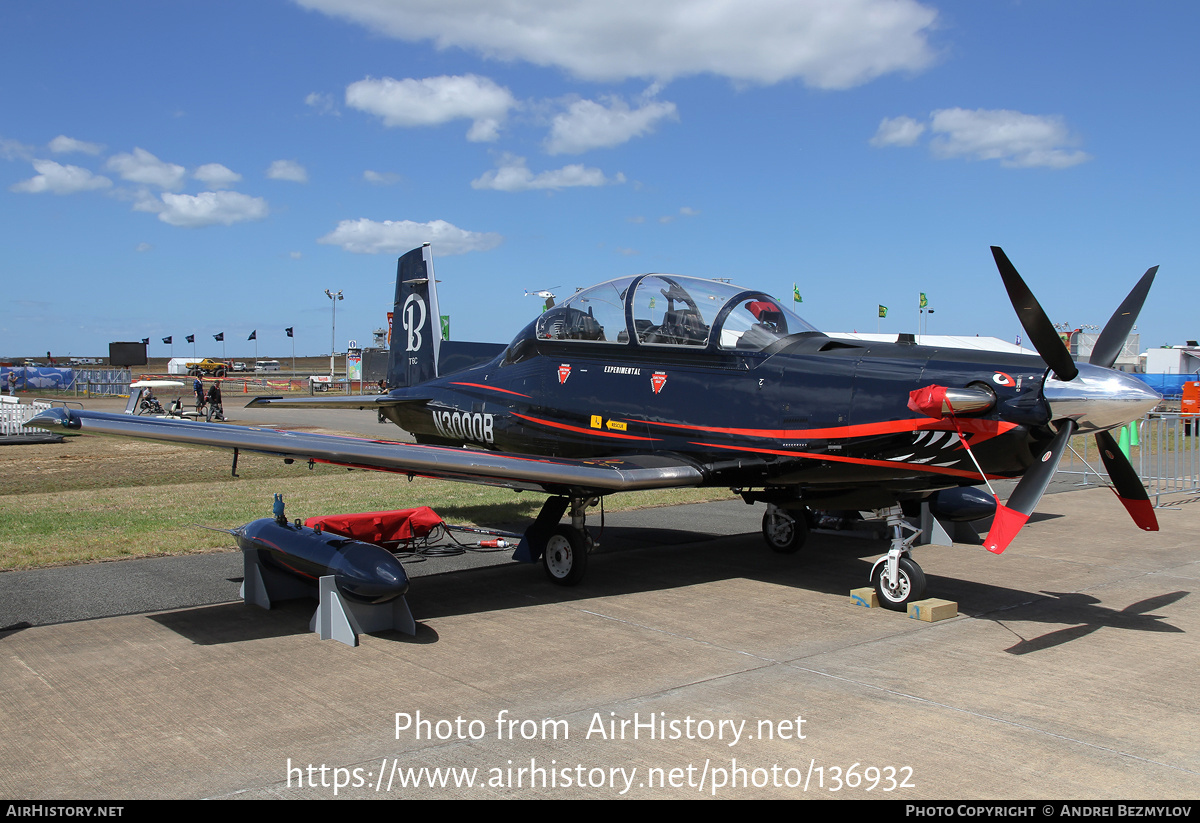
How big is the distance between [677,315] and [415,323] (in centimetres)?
584

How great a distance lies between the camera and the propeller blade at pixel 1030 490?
5594 mm

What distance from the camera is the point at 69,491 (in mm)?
14242

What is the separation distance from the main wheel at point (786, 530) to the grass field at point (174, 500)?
338cm

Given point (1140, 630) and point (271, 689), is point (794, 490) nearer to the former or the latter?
point (1140, 630)

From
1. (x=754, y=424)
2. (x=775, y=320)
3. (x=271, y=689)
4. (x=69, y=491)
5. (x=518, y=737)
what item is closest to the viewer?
(x=518, y=737)

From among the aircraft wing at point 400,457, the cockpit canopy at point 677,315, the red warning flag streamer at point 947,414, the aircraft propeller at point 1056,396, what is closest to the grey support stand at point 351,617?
the aircraft wing at point 400,457

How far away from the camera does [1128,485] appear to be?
21.1ft

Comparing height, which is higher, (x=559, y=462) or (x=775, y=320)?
(x=775, y=320)

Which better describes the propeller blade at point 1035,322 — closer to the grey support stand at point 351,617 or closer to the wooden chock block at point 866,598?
the wooden chock block at point 866,598

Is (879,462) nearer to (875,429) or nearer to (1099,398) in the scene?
(875,429)

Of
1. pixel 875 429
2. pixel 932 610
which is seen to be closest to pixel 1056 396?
pixel 875 429

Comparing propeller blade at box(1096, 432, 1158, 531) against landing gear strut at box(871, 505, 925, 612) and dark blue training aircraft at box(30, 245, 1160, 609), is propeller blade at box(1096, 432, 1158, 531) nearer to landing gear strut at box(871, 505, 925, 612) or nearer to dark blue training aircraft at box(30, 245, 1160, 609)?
dark blue training aircraft at box(30, 245, 1160, 609)
